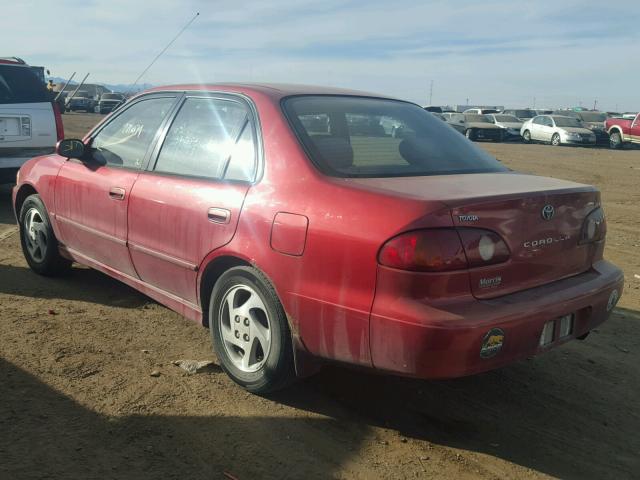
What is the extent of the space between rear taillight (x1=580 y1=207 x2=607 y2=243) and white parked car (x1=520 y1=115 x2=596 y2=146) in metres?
26.7

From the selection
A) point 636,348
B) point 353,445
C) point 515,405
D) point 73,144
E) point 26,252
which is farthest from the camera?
point 26,252

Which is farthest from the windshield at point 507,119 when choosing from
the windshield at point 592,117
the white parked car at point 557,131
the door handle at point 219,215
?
the door handle at point 219,215

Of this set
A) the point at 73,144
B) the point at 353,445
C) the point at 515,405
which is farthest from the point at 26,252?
the point at 515,405

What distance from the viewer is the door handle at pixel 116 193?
4155mm

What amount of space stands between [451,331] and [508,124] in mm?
31728

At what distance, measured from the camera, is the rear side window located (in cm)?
347

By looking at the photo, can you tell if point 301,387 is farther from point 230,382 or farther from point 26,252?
point 26,252

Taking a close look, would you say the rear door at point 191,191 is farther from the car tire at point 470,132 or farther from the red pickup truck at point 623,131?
the car tire at point 470,132

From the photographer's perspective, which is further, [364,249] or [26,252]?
[26,252]

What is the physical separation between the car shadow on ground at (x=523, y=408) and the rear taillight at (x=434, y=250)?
935mm

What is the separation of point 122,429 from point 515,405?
202 cm

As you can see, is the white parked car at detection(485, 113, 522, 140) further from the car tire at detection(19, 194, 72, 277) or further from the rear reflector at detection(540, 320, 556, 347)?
the rear reflector at detection(540, 320, 556, 347)

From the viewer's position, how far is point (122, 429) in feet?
Answer: 9.82

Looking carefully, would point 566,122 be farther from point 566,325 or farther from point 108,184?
point 566,325
